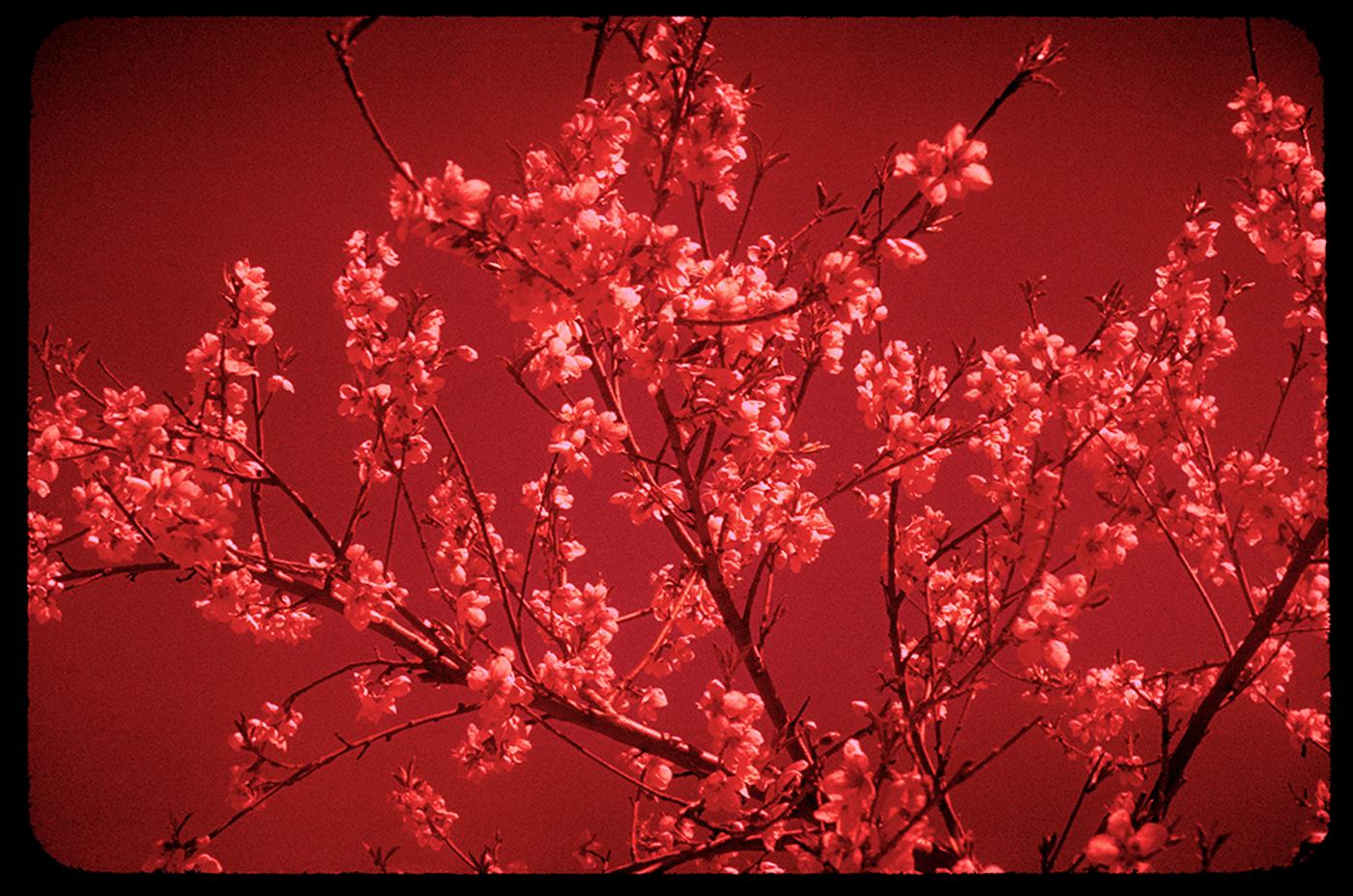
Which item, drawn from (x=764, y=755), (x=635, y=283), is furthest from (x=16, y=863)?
(x=635, y=283)

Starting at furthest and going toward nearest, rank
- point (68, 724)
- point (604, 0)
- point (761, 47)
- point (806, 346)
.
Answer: point (68, 724) < point (761, 47) < point (806, 346) < point (604, 0)

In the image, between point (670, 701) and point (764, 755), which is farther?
point (670, 701)

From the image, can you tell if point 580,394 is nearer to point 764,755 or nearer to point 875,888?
point 764,755

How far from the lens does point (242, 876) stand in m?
0.66

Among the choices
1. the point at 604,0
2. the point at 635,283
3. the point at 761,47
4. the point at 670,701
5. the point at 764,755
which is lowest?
the point at 764,755

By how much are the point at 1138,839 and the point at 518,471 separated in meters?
1.57

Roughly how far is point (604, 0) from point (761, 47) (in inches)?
41.1

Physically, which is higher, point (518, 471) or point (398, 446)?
point (518, 471)

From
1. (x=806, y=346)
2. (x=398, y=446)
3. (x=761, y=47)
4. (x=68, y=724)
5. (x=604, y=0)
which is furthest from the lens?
(x=68, y=724)

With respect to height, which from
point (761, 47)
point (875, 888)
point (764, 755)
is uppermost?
point (761, 47)

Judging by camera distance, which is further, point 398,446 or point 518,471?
point 518,471

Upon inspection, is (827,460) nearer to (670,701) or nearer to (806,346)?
(670,701)

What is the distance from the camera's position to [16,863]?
79 cm

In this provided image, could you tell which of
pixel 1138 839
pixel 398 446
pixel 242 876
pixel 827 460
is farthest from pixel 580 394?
pixel 1138 839
